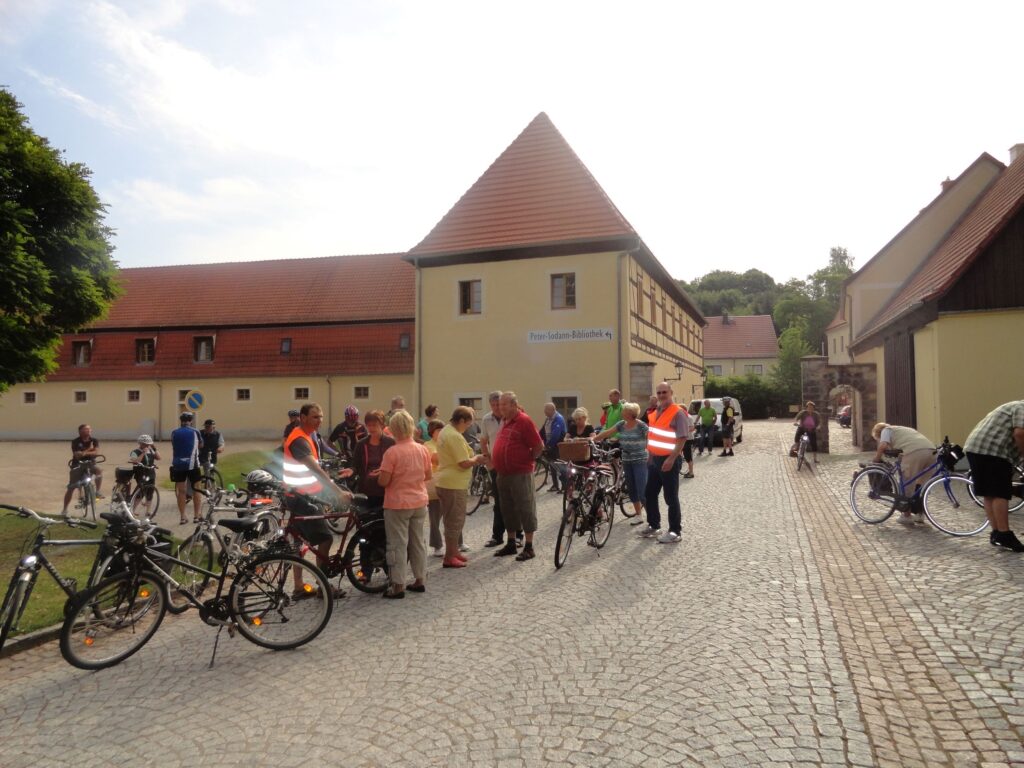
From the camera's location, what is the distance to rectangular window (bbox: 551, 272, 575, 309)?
2298cm

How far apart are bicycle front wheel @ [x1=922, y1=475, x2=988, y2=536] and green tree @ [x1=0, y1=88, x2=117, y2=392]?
49.7 feet

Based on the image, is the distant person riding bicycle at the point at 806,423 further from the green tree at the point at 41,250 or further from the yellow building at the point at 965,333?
the green tree at the point at 41,250

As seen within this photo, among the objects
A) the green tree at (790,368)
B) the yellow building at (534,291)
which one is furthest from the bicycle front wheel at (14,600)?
the green tree at (790,368)

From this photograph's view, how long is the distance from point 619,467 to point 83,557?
24.0 feet

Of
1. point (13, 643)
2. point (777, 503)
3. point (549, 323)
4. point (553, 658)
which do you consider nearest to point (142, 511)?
point (13, 643)

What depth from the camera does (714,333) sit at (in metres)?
81.2

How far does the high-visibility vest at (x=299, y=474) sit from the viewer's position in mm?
6992

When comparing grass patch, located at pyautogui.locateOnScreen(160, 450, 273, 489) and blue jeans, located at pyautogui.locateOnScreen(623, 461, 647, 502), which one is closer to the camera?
blue jeans, located at pyautogui.locateOnScreen(623, 461, 647, 502)

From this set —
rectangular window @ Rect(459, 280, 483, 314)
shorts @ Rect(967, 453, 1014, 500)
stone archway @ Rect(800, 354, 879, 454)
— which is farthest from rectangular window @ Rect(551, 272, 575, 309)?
shorts @ Rect(967, 453, 1014, 500)

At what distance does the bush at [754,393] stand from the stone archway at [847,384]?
3238cm

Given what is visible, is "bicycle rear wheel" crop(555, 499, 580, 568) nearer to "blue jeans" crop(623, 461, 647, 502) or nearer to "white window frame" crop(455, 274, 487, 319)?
"blue jeans" crop(623, 461, 647, 502)

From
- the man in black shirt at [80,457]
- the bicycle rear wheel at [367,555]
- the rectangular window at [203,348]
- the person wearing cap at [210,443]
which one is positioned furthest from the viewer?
the rectangular window at [203,348]

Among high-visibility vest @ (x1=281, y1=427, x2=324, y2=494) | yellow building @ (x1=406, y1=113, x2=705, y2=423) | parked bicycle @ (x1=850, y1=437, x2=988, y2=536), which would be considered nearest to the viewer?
high-visibility vest @ (x1=281, y1=427, x2=324, y2=494)

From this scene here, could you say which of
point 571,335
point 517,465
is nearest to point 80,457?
point 517,465
